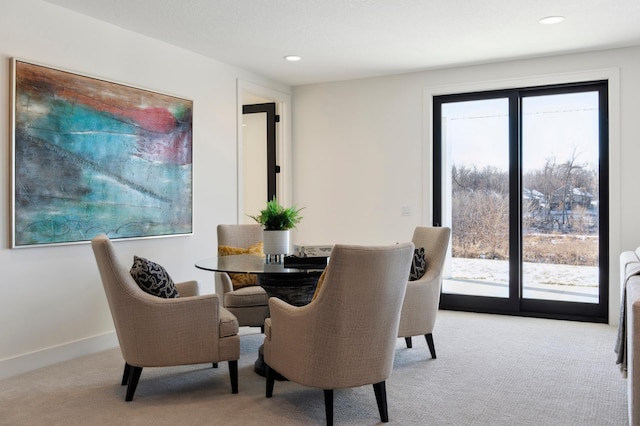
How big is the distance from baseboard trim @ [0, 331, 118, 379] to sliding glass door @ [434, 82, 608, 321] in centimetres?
341

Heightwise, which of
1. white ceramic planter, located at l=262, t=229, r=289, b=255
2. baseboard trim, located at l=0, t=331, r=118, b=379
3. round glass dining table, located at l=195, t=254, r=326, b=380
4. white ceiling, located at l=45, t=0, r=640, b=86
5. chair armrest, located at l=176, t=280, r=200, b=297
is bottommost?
baseboard trim, located at l=0, t=331, r=118, b=379

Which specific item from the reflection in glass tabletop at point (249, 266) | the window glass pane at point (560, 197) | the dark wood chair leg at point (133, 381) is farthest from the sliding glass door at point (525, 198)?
the dark wood chair leg at point (133, 381)

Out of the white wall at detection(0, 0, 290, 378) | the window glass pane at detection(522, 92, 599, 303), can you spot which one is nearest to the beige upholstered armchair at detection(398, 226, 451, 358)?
the window glass pane at detection(522, 92, 599, 303)

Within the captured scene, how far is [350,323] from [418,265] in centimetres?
142

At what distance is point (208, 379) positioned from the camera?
3260mm

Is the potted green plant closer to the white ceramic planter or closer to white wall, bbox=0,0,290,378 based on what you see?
the white ceramic planter

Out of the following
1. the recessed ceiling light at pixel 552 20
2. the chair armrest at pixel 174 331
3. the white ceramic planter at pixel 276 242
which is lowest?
the chair armrest at pixel 174 331

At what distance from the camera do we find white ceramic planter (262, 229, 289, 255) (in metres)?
3.43

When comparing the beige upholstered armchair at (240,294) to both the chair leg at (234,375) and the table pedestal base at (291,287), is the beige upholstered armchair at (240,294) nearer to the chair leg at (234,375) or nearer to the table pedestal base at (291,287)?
the table pedestal base at (291,287)

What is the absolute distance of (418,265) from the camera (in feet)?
12.2

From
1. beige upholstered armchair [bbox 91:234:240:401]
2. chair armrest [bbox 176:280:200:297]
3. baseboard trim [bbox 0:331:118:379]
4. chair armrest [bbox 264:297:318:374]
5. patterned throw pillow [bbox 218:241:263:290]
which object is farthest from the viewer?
patterned throw pillow [bbox 218:241:263:290]

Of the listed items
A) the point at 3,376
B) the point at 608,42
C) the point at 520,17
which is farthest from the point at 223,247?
the point at 608,42

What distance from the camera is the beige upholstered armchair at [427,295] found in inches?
138

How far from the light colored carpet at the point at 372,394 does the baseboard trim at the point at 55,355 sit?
7 centimetres
